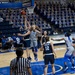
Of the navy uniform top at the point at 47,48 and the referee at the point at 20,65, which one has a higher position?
the referee at the point at 20,65

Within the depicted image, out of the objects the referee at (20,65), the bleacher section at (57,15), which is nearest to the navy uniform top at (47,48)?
the referee at (20,65)

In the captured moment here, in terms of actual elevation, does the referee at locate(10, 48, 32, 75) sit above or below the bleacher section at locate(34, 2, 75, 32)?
above

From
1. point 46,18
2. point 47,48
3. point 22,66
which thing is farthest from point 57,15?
point 22,66

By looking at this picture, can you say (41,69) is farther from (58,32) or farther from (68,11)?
(68,11)

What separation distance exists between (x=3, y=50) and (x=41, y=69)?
7658 mm

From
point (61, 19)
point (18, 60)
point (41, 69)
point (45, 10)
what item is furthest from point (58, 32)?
point (18, 60)

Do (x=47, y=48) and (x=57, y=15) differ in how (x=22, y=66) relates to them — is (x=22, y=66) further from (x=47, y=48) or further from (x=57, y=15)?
(x=57, y=15)

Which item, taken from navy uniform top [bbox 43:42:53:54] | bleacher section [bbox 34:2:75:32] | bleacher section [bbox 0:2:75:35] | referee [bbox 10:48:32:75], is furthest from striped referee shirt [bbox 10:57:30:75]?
bleacher section [bbox 34:2:75:32]

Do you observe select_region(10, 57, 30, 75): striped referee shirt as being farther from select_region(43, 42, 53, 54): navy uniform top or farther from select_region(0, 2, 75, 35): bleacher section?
select_region(0, 2, 75, 35): bleacher section

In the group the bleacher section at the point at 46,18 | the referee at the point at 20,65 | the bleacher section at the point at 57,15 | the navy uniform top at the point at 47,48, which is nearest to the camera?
the referee at the point at 20,65

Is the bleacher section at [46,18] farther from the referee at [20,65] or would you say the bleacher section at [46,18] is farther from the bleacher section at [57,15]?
the referee at [20,65]

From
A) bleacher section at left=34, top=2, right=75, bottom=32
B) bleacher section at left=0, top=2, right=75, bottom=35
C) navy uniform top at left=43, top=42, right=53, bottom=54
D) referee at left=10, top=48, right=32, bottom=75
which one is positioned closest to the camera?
referee at left=10, top=48, right=32, bottom=75

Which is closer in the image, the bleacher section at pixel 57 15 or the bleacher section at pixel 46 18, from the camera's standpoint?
the bleacher section at pixel 46 18

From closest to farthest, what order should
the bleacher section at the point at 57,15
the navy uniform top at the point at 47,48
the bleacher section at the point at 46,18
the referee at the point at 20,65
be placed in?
the referee at the point at 20,65 < the navy uniform top at the point at 47,48 < the bleacher section at the point at 46,18 < the bleacher section at the point at 57,15
